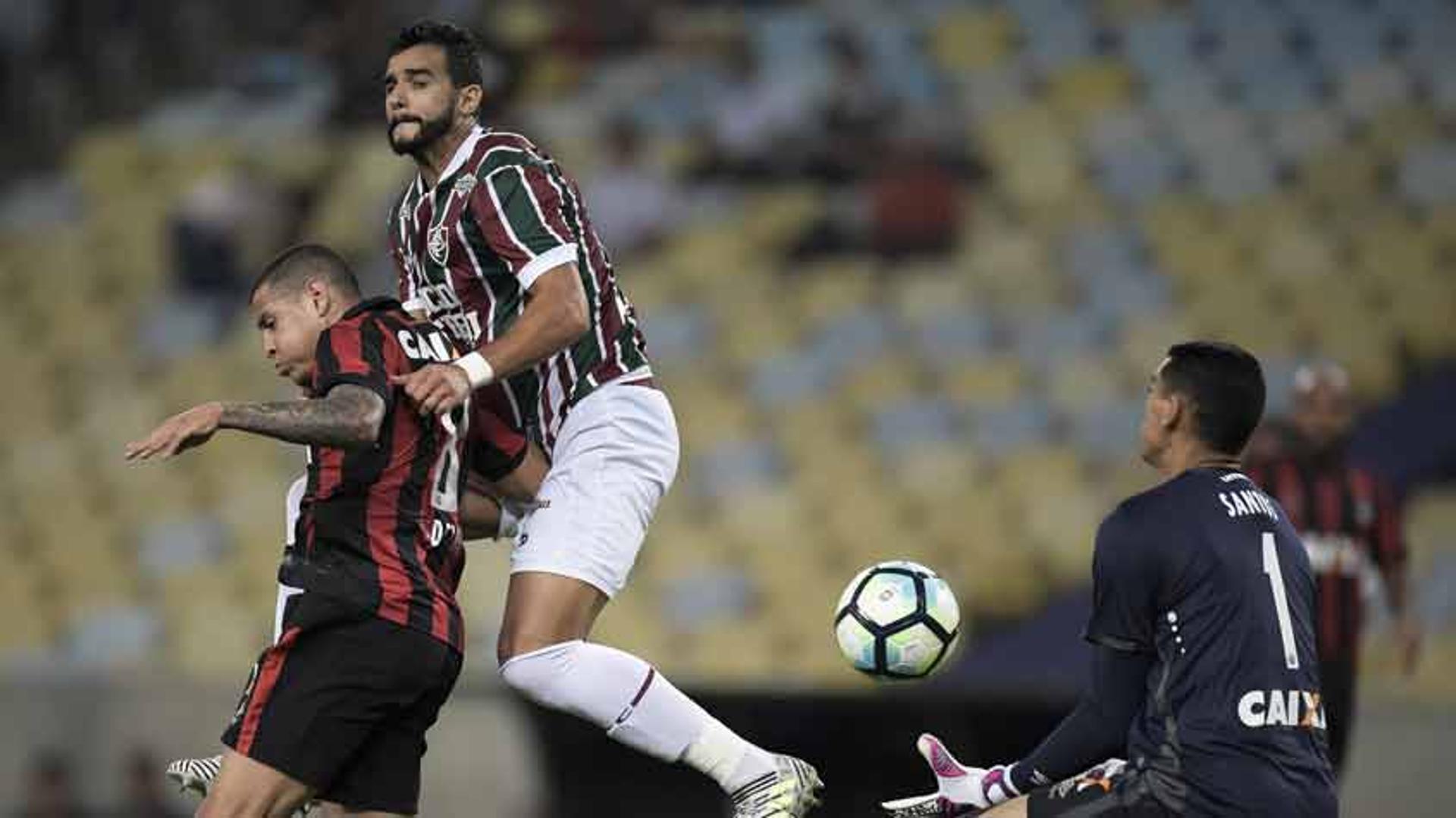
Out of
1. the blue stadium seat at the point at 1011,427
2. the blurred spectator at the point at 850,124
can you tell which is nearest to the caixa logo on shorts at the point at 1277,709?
the blue stadium seat at the point at 1011,427

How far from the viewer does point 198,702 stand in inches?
366

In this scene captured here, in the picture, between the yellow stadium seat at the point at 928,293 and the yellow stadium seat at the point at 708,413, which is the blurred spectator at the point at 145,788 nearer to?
the yellow stadium seat at the point at 708,413

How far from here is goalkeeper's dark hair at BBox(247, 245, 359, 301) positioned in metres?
4.94

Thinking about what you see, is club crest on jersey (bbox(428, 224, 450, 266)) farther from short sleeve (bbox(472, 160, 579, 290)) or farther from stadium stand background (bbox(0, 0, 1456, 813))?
stadium stand background (bbox(0, 0, 1456, 813))

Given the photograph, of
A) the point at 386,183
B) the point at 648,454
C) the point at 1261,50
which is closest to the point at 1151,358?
the point at 1261,50

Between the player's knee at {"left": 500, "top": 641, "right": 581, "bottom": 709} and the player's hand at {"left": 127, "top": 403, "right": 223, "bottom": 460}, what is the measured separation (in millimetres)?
983

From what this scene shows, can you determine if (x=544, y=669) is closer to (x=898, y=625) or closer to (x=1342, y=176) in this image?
(x=898, y=625)

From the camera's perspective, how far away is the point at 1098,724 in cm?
470

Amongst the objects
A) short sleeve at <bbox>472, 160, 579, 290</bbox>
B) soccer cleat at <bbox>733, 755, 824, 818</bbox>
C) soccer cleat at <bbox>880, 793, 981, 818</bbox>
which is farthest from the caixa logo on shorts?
short sleeve at <bbox>472, 160, 579, 290</bbox>

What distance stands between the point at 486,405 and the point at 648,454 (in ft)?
1.25

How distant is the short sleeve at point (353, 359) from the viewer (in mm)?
4613

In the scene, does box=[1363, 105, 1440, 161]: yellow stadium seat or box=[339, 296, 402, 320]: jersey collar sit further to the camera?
box=[1363, 105, 1440, 161]: yellow stadium seat

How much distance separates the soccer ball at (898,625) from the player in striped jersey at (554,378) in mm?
307

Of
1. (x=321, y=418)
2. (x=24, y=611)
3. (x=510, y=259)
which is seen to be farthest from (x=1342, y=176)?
(x=321, y=418)
